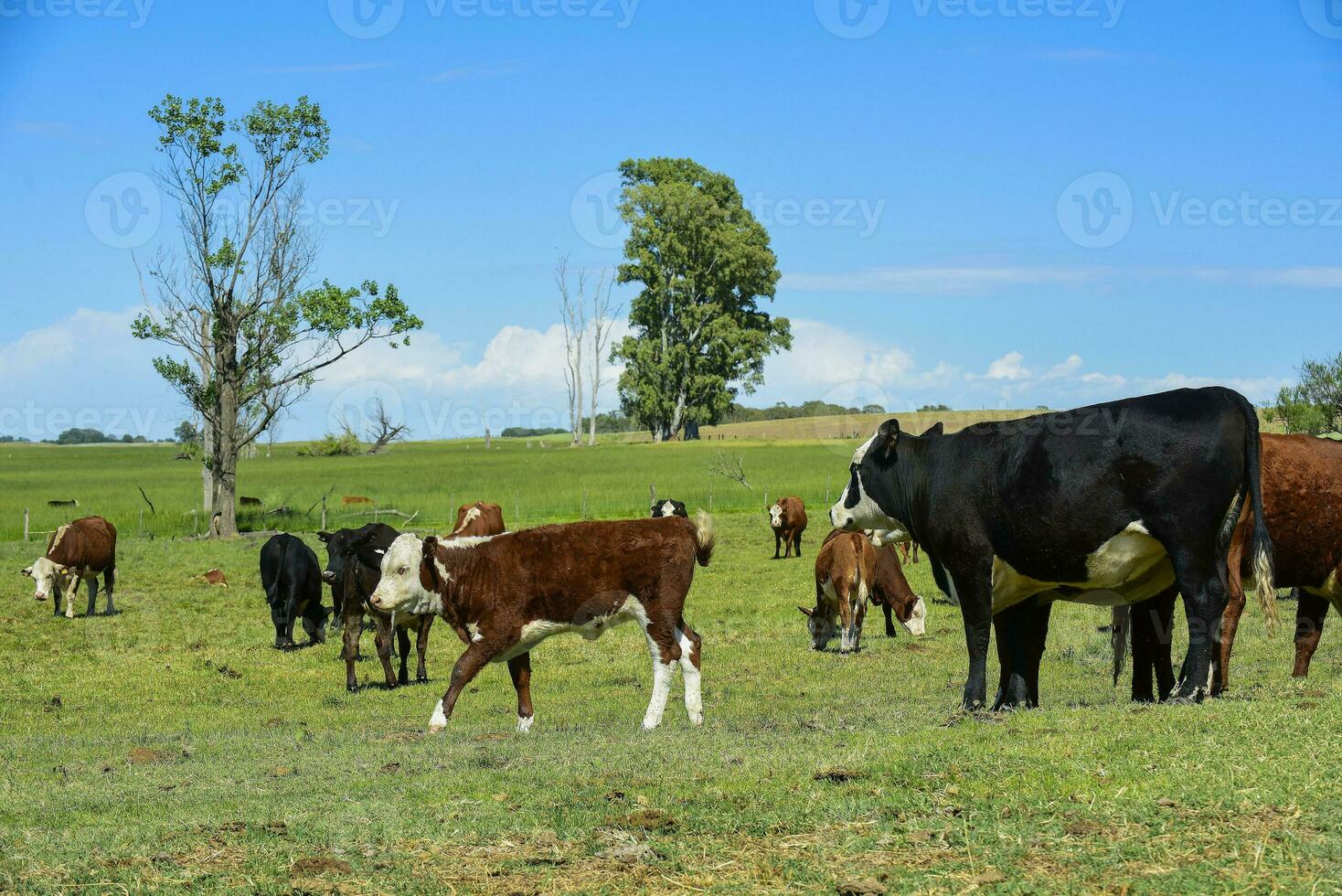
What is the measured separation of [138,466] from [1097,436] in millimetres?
83666

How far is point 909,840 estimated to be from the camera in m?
6.10

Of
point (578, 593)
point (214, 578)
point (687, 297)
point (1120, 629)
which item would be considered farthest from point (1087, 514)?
point (687, 297)

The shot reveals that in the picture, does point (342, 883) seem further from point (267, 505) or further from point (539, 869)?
point (267, 505)

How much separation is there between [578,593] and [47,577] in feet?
52.3

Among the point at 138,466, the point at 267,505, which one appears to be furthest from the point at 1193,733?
the point at 138,466

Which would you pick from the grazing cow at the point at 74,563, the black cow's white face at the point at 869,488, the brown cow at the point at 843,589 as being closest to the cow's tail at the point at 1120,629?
the black cow's white face at the point at 869,488

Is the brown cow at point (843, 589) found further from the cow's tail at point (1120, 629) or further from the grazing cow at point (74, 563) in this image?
the grazing cow at point (74, 563)

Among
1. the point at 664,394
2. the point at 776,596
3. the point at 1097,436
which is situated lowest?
the point at 776,596

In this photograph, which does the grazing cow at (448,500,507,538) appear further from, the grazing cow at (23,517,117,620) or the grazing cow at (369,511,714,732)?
the grazing cow at (369,511,714,732)

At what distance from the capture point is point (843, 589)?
55.2 ft

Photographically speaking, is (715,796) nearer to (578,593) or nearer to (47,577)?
(578,593)

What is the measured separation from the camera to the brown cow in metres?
16.9

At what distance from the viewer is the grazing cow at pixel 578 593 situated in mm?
11156

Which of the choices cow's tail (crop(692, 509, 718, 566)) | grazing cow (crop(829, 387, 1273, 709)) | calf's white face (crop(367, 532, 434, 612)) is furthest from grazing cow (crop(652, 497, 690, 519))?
grazing cow (crop(829, 387, 1273, 709))
